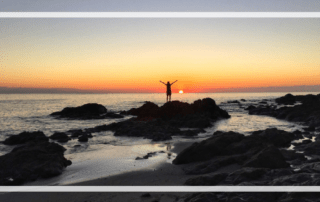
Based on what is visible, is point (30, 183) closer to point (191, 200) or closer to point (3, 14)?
point (3, 14)

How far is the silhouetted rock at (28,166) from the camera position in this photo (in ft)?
24.6

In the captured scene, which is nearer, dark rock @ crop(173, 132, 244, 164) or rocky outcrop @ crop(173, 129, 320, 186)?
rocky outcrop @ crop(173, 129, 320, 186)

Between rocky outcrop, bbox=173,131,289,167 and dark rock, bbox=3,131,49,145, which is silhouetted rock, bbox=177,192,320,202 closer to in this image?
rocky outcrop, bbox=173,131,289,167

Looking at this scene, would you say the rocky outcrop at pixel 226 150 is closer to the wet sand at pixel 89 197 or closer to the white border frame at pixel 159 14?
the wet sand at pixel 89 197

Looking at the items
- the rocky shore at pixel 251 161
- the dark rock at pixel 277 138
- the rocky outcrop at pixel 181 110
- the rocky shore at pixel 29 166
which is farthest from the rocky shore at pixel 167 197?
the rocky outcrop at pixel 181 110

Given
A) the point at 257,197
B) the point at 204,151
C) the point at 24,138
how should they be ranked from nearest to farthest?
the point at 257,197
the point at 204,151
the point at 24,138

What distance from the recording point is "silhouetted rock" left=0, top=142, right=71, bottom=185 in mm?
7513

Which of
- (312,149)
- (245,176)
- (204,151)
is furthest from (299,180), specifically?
(312,149)

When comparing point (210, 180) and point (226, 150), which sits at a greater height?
point (210, 180)

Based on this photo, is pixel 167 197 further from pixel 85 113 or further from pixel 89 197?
pixel 85 113

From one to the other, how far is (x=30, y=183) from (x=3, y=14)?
538 cm

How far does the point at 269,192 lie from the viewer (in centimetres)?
397

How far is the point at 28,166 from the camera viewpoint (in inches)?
313

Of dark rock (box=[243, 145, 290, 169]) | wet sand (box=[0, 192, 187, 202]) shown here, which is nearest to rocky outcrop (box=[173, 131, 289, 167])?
dark rock (box=[243, 145, 290, 169])
